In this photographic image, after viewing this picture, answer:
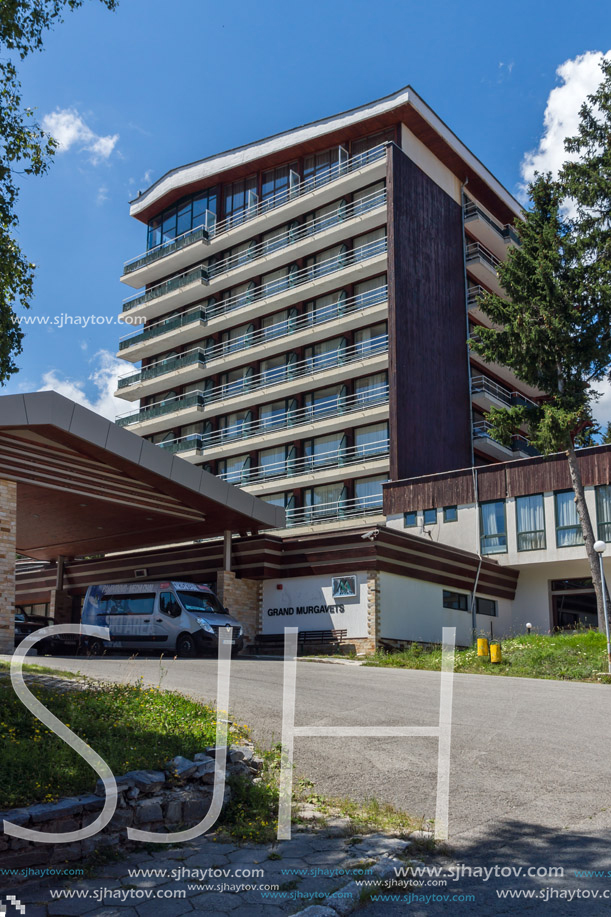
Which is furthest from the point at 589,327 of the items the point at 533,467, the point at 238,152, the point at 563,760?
the point at 238,152

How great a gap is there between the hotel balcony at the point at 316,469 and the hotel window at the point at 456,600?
9.08m

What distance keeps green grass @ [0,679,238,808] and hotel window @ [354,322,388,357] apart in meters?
32.6

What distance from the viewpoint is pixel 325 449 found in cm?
4334

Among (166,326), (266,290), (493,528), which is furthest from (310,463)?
(166,326)

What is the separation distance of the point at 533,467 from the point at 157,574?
16.0m

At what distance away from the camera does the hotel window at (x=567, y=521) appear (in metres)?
31.7

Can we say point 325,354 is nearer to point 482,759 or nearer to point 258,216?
point 258,216

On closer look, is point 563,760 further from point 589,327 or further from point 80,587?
point 80,587

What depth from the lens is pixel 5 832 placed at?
5449 millimetres

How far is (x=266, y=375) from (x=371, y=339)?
8.15 m

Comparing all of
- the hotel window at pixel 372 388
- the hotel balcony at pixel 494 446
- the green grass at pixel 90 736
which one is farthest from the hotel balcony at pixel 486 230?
the green grass at pixel 90 736

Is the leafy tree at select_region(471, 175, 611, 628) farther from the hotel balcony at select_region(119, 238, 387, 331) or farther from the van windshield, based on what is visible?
the hotel balcony at select_region(119, 238, 387, 331)

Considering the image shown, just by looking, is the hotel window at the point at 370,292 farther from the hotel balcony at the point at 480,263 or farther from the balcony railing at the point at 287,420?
the hotel balcony at the point at 480,263

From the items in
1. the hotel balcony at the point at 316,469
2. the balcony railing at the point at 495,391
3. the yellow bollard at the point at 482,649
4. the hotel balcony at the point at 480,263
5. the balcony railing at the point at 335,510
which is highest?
the hotel balcony at the point at 480,263
